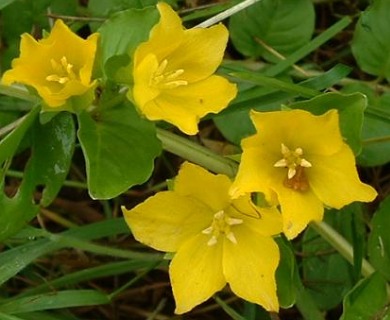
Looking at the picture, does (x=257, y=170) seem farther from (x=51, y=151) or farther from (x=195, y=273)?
(x=51, y=151)

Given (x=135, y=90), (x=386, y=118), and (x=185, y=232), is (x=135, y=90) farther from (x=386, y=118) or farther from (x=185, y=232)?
(x=386, y=118)

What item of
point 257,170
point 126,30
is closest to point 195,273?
point 257,170

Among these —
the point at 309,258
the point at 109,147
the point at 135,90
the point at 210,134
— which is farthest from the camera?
the point at 210,134

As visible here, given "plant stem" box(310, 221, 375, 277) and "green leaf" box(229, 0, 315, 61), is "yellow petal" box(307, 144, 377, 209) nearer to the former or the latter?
"plant stem" box(310, 221, 375, 277)

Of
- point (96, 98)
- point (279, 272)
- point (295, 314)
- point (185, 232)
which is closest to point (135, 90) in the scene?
point (96, 98)

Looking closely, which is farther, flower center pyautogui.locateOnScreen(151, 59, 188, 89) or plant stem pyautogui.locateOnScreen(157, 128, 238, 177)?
plant stem pyautogui.locateOnScreen(157, 128, 238, 177)

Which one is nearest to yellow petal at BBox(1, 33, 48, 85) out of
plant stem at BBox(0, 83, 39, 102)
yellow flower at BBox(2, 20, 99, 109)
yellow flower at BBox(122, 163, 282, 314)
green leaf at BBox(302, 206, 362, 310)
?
yellow flower at BBox(2, 20, 99, 109)
